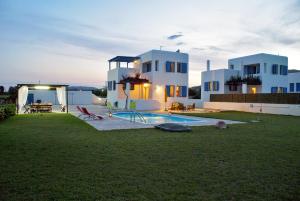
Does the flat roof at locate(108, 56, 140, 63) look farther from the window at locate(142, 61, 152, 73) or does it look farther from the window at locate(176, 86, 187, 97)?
the window at locate(176, 86, 187, 97)

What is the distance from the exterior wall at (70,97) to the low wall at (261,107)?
17441 millimetres

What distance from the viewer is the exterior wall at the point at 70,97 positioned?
33781 mm

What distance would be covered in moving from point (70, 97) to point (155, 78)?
15.9 m

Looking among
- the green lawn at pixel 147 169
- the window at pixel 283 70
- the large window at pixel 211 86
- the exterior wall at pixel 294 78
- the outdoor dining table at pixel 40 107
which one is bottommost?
the green lawn at pixel 147 169

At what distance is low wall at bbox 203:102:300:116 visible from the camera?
19.5 meters

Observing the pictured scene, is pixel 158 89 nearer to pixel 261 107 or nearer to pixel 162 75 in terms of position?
pixel 162 75

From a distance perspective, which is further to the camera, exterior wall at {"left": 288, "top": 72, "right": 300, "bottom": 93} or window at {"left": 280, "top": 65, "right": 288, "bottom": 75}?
exterior wall at {"left": 288, "top": 72, "right": 300, "bottom": 93}

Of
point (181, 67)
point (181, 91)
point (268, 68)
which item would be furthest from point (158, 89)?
point (268, 68)

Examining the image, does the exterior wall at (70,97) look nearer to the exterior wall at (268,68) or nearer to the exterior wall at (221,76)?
the exterior wall at (221,76)

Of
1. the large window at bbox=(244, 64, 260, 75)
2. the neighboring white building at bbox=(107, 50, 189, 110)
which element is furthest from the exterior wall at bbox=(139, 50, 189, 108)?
the large window at bbox=(244, 64, 260, 75)

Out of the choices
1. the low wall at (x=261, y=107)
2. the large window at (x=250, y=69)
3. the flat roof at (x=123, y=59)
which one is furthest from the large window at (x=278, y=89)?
the flat roof at (x=123, y=59)

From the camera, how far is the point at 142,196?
Answer: 348 centimetres

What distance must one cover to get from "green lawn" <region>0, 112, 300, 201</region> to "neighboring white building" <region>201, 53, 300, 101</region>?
22742 mm

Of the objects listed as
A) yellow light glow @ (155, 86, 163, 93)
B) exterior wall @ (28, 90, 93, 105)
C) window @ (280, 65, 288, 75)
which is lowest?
exterior wall @ (28, 90, 93, 105)
